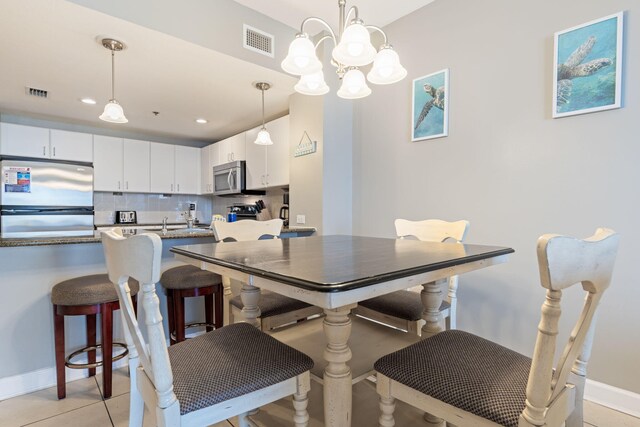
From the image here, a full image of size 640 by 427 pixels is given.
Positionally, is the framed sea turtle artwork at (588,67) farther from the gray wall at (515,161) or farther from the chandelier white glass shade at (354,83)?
the chandelier white glass shade at (354,83)

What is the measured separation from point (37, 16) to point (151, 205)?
346 centimetres

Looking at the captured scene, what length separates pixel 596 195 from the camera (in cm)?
172

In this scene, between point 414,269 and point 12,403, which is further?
point 12,403

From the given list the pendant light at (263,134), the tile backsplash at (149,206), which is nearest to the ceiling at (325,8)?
the pendant light at (263,134)

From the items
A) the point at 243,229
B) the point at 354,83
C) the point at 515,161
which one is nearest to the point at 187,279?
the point at 243,229

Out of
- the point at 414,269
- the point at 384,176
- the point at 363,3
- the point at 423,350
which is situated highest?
the point at 363,3

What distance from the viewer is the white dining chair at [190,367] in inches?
31.3

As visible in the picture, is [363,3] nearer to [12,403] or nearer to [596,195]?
[596,195]

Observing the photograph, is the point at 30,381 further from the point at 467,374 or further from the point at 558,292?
the point at 558,292

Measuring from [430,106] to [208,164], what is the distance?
3.58 meters

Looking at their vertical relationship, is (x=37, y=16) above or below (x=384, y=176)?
above

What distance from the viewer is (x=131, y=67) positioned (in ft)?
8.50

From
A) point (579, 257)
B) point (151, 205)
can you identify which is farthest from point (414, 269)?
point (151, 205)

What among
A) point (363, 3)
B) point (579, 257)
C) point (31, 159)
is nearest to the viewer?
point (579, 257)
